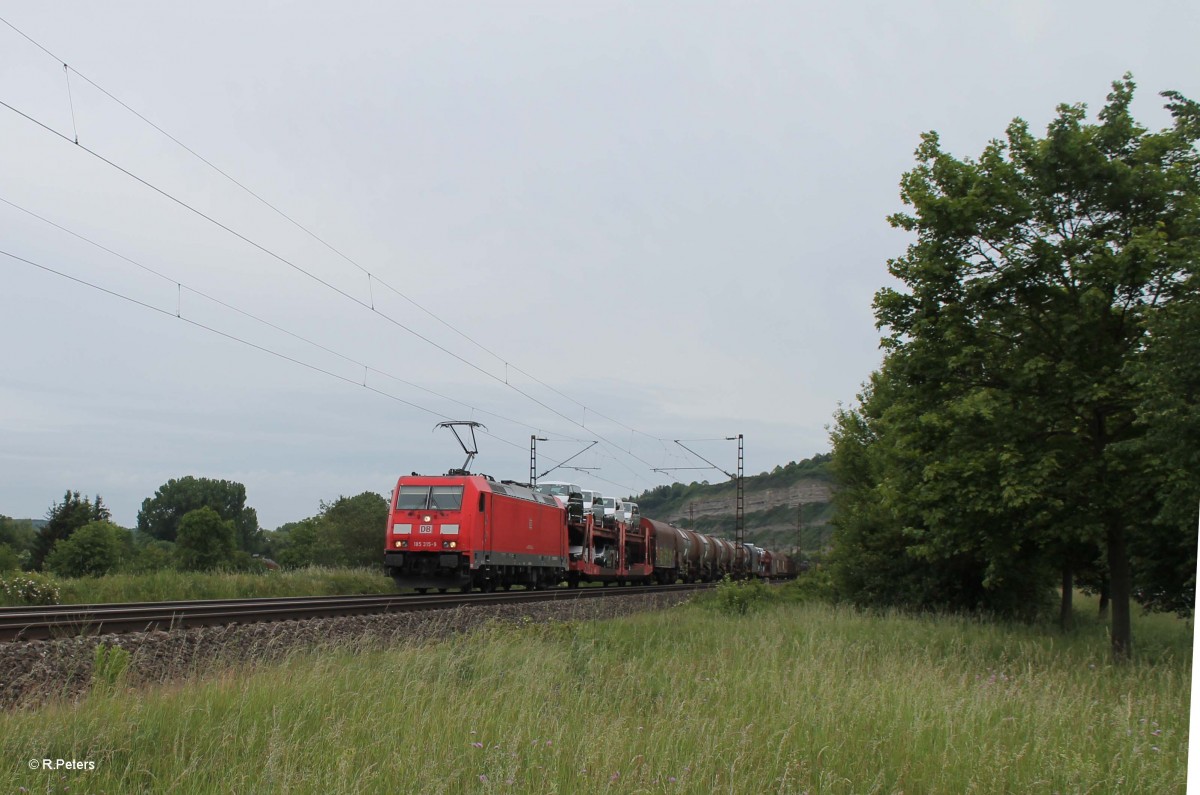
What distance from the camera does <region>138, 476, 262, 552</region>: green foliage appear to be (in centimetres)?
13712

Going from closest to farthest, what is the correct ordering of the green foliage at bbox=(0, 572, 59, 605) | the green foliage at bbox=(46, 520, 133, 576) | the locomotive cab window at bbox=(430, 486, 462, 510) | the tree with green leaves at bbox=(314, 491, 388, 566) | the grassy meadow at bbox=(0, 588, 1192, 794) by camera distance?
1. the grassy meadow at bbox=(0, 588, 1192, 794)
2. the green foliage at bbox=(0, 572, 59, 605)
3. the locomotive cab window at bbox=(430, 486, 462, 510)
4. the green foliage at bbox=(46, 520, 133, 576)
5. the tree with green leaves at bbox=(314, 491, 388, 566)

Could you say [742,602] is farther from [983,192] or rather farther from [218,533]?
[218,533]

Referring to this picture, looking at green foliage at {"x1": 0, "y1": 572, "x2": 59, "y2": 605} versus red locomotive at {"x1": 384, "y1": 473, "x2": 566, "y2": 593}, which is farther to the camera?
red locomotive at {"x1": 384, "y1": 473, "x2": 566, "y2": 593}

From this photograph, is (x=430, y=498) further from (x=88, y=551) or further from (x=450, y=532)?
(x=88, y=551)

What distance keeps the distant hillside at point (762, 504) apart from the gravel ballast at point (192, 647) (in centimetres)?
15340

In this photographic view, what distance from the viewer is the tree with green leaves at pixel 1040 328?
15812 mm

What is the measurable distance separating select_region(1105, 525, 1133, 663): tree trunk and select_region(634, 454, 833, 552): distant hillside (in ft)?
489

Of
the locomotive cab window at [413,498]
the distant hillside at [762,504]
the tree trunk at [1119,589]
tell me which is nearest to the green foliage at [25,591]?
the locomotive cab window at [413,498]

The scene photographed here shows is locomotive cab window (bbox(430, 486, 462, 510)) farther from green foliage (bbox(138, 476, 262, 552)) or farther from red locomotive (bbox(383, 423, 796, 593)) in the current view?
green foliage (bbox(138, 476, 262, 552))

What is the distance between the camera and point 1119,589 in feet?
57.4

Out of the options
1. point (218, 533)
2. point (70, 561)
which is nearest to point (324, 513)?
point (218, 533)

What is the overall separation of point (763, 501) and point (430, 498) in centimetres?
15509

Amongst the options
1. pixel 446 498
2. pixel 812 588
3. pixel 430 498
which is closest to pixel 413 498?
pixel 430 498

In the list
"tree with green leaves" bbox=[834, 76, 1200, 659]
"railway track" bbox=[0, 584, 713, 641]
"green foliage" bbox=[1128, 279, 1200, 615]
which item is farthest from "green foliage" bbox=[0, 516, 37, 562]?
"green foliage" bbox=[1128, 279, 1200, 615]
